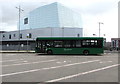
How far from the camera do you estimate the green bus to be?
27.1 meters

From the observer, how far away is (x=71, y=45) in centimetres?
2756

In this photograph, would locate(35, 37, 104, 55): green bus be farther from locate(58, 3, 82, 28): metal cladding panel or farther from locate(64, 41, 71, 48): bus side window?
locate(58, 3, 82, 28): metal cladding panel

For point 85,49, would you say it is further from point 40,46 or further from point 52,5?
point 52,5

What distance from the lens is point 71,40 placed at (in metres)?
27.5

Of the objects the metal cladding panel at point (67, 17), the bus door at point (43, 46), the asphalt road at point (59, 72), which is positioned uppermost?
the metal cladding panel at point (67, 17)

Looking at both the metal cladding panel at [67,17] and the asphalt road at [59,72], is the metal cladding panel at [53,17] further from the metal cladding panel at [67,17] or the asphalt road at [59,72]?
the asphalt road at [59,72]

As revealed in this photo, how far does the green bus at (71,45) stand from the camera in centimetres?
2712

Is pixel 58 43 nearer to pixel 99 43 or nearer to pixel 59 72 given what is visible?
pixel 99 43

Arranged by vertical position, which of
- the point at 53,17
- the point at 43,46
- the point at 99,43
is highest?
the point at 53,17

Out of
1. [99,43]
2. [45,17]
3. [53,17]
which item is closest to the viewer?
[99,43]

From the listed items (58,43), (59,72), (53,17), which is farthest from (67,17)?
(59,72)

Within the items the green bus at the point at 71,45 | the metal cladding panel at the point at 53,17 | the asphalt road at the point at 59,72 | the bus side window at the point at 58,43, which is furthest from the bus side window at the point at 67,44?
the metal cladding panel at the point at 53,17

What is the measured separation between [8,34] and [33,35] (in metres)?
20.9

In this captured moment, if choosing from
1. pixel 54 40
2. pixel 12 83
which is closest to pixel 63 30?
pixel 54 40
